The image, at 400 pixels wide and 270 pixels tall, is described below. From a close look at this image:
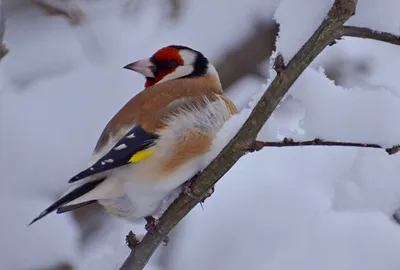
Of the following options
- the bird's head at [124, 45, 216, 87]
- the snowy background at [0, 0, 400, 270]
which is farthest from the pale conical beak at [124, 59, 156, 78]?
A: the snowy background at [0, 0, 400, 270]

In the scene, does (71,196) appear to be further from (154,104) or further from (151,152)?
(154,104)

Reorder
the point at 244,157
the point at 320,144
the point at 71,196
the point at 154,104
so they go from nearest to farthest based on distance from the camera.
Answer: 1. the point at 320,144
2. the point at 71,196
3. the point at 154,104
4. the point at 244,157

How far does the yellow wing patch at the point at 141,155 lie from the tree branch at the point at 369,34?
0.70 meters

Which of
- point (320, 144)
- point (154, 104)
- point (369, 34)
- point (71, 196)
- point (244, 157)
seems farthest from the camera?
point (244, 157)

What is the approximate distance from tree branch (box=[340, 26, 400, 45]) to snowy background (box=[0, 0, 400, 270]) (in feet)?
0.05

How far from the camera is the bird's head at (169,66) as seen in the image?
8.34ft

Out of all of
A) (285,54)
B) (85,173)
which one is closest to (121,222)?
(85,173)

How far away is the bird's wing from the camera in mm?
1887

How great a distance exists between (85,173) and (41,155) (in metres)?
0.90

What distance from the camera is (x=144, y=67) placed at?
254 centimetres

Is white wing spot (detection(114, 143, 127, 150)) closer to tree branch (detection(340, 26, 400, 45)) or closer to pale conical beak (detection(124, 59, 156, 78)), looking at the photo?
pale conical beak (detection(124, 59, 156, 78))

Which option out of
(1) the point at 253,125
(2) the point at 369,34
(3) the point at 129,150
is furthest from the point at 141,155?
(2) the point at 369,34

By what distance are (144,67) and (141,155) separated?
2.06 ft

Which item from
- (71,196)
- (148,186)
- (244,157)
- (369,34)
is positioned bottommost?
(71,196)
